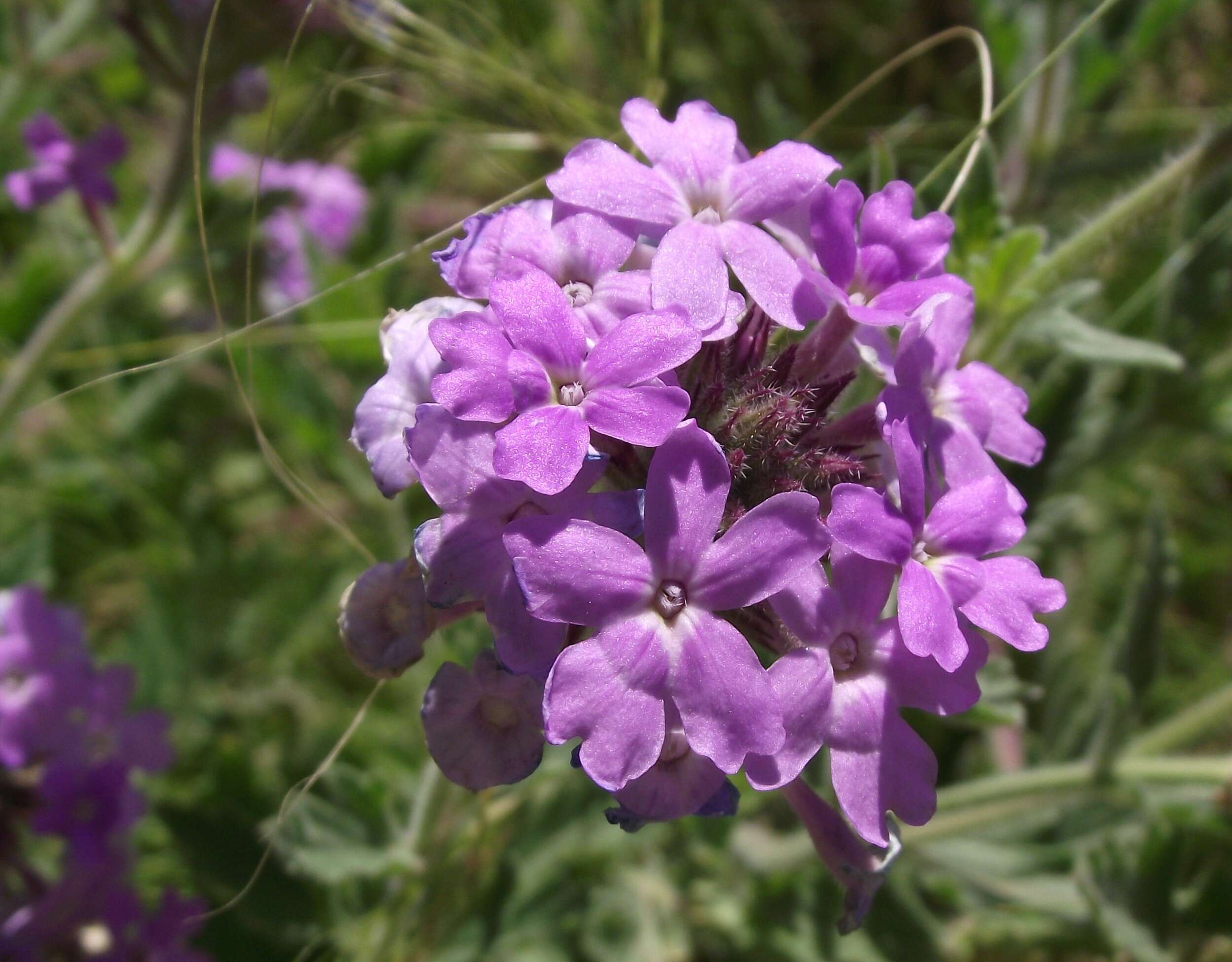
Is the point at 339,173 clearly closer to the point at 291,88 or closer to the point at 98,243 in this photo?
the point at 291,88

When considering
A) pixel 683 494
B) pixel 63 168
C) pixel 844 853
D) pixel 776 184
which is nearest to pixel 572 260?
pixel 776 184

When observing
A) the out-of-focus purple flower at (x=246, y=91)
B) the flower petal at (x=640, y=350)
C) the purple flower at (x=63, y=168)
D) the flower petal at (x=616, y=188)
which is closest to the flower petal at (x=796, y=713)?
the flower petal at (x=640, y=350)

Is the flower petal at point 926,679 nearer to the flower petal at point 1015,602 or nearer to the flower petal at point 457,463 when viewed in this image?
the flower petal at point 1015,602

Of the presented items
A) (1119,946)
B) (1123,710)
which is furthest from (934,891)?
(1123,710)

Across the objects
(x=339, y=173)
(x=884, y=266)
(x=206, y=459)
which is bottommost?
(x=206, y=459)

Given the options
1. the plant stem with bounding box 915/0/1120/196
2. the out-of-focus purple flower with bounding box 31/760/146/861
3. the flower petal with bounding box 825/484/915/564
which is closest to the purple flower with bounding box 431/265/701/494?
the flower petal with bounding box 825/484/915/564

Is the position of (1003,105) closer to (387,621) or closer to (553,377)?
(553,377)

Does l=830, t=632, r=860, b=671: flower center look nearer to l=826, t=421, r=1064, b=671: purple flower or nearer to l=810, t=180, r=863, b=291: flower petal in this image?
l=826, t=421, r=1064, b=671: purple flower
